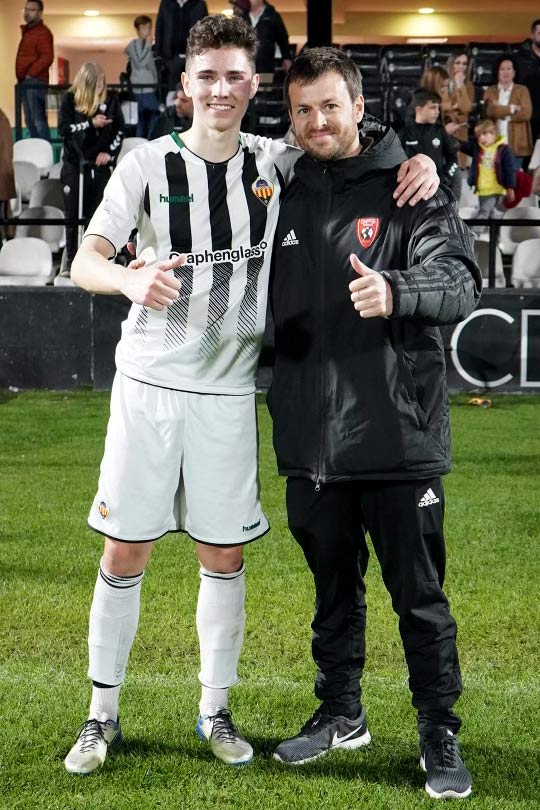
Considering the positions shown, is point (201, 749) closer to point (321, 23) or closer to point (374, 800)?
point (374, 800)

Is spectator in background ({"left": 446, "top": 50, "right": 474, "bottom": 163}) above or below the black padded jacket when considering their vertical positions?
above

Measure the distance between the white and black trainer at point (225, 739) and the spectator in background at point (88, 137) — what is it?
794cm

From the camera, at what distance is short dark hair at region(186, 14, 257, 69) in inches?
115

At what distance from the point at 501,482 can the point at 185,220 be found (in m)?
4.25

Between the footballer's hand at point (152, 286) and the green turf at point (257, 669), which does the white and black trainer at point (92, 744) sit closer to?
the green turf at point (257, 669)

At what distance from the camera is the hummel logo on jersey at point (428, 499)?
2.89 m

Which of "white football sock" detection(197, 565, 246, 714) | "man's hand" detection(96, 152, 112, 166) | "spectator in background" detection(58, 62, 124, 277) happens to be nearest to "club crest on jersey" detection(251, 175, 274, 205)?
"white football sock" detection(197, 565, 246, 714)

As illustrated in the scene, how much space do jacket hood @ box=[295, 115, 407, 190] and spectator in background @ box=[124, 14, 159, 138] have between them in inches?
407

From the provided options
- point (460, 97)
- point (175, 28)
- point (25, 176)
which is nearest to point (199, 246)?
point (460, 97)

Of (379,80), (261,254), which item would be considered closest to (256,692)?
(261,254)

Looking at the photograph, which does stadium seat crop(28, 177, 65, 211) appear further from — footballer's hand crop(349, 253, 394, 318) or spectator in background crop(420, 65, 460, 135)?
footballer's hand crop(349, 253, 394, 318)

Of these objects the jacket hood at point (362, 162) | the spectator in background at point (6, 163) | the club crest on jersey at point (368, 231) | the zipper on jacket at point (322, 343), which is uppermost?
the spectator in background at point (6, 163)

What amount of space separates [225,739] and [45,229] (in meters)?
9.64

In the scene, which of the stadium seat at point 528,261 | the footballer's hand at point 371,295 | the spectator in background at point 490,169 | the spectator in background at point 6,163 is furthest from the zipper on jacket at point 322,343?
the spectator in background at point 490,169
